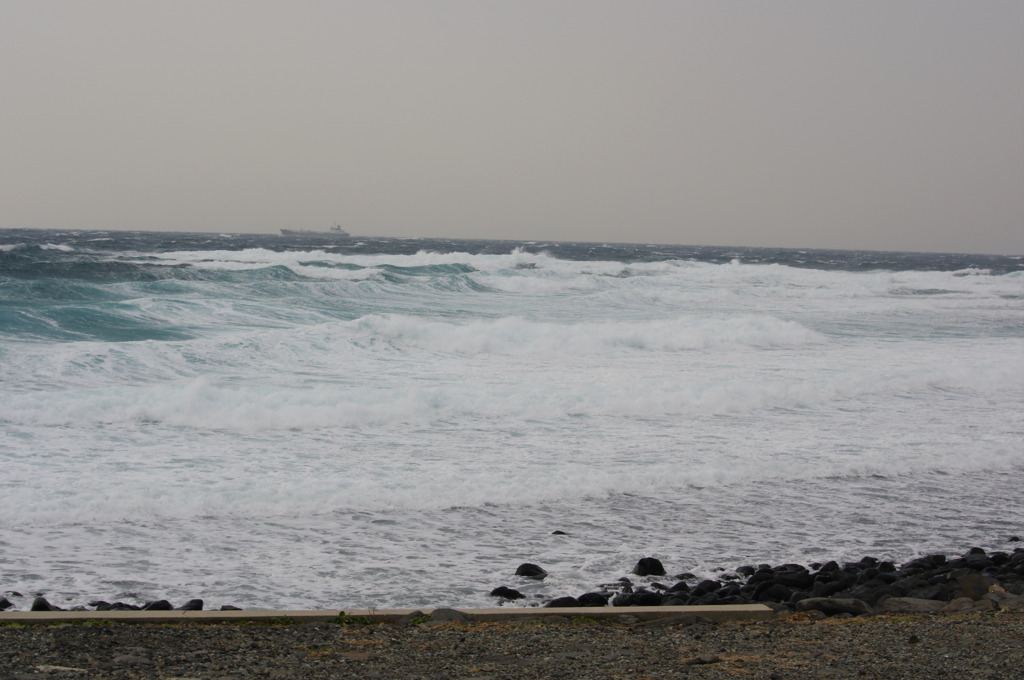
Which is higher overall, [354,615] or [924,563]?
[354,615]

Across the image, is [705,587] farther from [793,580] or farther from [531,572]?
[531,572]

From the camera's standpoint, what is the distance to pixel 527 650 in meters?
4.40

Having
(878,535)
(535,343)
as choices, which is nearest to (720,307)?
(535,343)

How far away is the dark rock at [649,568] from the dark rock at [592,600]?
0.74 meters

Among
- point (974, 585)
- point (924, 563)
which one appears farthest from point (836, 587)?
point (924, 563)

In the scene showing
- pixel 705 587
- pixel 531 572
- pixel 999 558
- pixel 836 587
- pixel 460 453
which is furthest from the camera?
pixel 460 453

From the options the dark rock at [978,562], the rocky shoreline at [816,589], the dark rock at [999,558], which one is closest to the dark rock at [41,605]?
the rocky shoreline at [816,589]

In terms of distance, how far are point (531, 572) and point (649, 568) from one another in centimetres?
85

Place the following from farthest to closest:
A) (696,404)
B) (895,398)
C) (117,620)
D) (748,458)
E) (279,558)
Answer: (895,398)
(696,404)
(748,458)
(279,558)
(117,620)

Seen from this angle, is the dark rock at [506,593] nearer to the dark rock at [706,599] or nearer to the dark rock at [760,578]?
the dark rock at [706,599]

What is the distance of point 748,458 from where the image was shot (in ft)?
32.9

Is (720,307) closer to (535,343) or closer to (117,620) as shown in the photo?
(535,343)

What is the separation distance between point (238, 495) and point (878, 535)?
5.51m

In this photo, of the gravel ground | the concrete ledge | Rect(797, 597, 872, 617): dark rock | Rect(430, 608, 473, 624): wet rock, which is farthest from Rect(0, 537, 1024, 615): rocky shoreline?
Rect(430, 608, 473, 624): wet rock
